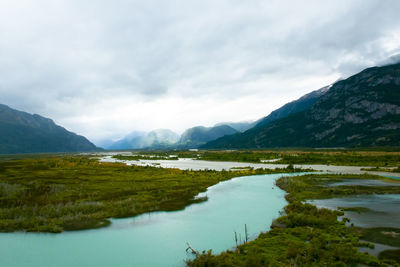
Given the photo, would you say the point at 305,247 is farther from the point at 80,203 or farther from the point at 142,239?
the point at 80,203

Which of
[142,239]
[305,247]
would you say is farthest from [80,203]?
[305,247]

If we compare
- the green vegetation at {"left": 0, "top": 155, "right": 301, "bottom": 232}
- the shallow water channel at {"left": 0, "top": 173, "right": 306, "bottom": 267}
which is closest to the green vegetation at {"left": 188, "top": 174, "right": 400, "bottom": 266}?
the shallow water channel at {"left": 0, "top": 173, "right": 306, "bottom": 267}

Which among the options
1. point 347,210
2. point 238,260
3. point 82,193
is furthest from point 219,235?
point 82,193

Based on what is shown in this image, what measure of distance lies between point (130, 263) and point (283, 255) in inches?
538

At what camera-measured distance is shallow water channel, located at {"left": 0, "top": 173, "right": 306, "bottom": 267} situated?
71.5 ft

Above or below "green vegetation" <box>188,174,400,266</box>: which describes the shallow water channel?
below

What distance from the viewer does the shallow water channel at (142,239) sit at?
2180cm

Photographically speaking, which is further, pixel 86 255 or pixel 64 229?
pixel 64 229

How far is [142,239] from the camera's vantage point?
26.4m

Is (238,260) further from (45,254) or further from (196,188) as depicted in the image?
(196,188)

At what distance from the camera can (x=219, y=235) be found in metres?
27.0

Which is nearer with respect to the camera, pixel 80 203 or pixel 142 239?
pixel 142 239

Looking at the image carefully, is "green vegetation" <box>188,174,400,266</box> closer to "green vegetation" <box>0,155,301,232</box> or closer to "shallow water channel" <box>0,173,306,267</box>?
"shallow water channel" <box>0,173,306,267</box>

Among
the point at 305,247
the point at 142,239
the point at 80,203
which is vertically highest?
the point at 80,203
